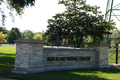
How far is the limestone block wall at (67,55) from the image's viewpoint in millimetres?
10747

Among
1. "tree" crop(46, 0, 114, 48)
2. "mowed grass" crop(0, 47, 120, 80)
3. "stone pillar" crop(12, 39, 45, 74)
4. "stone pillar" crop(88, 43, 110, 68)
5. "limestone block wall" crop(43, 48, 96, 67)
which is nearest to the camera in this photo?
"mowed grass" crop(0, 47, 120, 80)

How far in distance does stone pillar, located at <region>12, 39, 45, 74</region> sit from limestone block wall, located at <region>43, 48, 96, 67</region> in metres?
0.65

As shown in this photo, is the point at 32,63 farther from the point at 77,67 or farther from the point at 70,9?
the point at 70,9

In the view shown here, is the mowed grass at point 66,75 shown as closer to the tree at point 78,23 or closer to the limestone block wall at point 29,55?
the limestone block wall at point 29,55

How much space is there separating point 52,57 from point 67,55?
3.65ft

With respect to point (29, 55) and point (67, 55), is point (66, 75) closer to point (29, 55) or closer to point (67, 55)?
point (67, 55)

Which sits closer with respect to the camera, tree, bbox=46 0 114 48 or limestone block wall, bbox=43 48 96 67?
limestone block wall, bbox=43 48 96 67

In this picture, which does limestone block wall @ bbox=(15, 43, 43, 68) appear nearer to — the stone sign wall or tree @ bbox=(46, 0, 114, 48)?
the stone sign wall

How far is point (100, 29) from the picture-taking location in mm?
16391

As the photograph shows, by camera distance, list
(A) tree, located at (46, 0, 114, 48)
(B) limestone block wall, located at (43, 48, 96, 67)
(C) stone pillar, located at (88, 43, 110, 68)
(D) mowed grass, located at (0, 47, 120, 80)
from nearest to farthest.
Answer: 1. (D) mowed grass, located at (0, 47, 120, 80)
2. (B) limestone block wall, located at (43, 48, 96, 67)
3. (C) stone pillar, located at (88, 43, 110, 68)
4. (A) tree, located at (46, 0, 114, 48)

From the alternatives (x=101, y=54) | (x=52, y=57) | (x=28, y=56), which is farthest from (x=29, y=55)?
(x=101, y=54)

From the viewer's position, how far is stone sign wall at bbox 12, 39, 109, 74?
32.0 feet

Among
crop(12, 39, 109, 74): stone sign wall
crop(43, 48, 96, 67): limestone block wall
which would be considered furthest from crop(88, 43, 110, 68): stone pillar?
crop(43, 48, 96, 67): limestone block wall

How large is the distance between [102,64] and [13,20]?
10370mm
